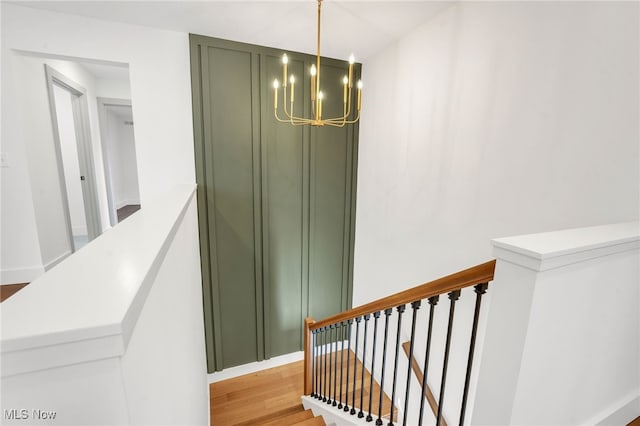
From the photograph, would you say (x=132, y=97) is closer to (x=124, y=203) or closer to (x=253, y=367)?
(x=253, y=367)

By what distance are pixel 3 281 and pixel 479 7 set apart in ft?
14.7

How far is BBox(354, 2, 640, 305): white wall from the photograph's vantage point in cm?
125

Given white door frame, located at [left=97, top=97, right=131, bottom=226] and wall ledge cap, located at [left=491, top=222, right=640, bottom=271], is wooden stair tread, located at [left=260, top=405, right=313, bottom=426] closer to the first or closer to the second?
wall ledge cap, located at [left=491, top=222, right=640, bottom=271]

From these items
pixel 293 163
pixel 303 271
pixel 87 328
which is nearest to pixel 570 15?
pixel 87 328

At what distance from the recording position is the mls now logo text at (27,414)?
42 centimetres

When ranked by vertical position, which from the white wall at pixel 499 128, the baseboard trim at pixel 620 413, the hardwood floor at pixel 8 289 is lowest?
the hardwood floor at pixel 8 289

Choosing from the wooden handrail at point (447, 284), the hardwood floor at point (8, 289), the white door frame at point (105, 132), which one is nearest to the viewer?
the wooden handrail at point (447, 284)

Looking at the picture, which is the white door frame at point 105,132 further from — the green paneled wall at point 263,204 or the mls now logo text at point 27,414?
the mls now logo text at point 27,414

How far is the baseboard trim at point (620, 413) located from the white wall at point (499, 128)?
770mm

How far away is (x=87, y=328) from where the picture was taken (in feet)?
1.41

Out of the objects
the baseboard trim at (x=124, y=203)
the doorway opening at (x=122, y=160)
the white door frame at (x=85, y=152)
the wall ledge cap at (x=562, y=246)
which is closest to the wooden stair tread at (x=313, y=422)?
the wall ledge cap at (x=562, y=246)

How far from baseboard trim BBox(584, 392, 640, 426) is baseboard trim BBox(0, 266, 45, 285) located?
410 centimetres

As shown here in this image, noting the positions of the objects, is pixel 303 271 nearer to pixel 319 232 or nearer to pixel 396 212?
pixel 319 232

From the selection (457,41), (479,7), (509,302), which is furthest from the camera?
(457,41)
